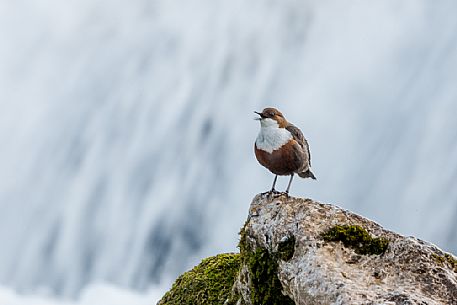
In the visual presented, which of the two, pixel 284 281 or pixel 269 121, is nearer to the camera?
pixel 284 281

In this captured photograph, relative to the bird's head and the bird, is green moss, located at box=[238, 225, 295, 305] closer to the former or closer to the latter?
the bird

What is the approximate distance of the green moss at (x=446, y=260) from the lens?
5434 millimetres

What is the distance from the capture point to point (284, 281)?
5.95 meters

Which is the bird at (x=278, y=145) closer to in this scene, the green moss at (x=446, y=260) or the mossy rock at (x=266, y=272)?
the mossy rock at (x=266, y=272)

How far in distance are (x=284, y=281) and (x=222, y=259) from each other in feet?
9.03

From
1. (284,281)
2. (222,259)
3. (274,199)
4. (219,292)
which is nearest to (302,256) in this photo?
(284,281)

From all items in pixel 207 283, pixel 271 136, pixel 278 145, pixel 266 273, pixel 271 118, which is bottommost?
pixel 266 273

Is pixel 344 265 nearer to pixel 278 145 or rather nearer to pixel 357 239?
pixel 357 239

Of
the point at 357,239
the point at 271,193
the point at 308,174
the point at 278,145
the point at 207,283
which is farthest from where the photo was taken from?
the point at 308,174

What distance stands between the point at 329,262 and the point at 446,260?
1.07 meters

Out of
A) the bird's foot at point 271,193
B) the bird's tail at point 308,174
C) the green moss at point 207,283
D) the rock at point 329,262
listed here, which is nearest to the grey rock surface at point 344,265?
the rock at point 329,262

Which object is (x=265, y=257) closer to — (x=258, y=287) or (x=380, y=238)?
(x=258, y=287)

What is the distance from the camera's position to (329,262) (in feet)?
18.1

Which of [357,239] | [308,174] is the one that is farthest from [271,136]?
[357,239]
